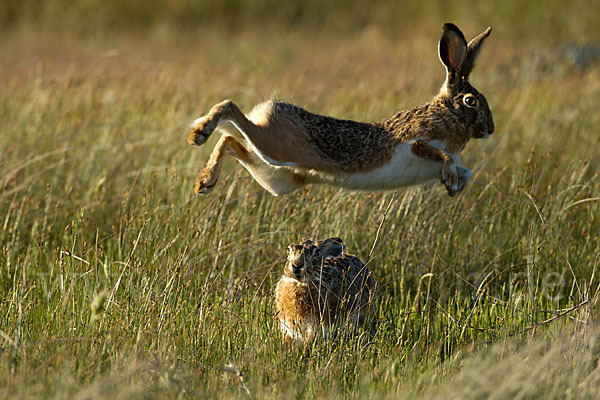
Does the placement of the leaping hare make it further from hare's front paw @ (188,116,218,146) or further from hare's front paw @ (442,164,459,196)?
hare's front paw @ (188,116,218,146)

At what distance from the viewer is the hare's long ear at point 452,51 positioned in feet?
13.5

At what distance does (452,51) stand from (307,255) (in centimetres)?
136

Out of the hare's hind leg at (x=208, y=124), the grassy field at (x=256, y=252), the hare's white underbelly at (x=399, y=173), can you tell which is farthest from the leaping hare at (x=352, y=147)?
the grassy field at (x=256, y=252)

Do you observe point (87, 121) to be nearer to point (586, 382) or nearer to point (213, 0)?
point (586, 382)

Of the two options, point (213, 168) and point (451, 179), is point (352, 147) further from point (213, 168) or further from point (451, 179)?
point (213, 168)

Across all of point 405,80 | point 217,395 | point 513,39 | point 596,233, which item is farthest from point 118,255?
point 513,39

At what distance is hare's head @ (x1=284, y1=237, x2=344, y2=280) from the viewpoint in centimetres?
475

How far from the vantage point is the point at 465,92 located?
4.27m

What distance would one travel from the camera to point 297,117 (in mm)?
4023

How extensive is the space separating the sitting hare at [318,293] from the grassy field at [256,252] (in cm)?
14

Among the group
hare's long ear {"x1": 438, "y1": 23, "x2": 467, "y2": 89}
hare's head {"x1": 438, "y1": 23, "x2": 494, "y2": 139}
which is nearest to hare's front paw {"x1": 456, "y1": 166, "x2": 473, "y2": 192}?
hare's head {"x1": 438, "y1": 23, "x2": 494, "y2": 139}

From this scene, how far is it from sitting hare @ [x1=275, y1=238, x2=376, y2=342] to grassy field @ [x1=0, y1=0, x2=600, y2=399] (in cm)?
14

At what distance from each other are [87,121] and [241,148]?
463cm

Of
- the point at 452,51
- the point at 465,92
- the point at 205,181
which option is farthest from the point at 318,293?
the point at 452,51
